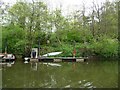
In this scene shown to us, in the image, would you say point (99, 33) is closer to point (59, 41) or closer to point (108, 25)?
point (108, 25)

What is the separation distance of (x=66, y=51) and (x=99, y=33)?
623 cm

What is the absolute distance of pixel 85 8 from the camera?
3384 centimetres

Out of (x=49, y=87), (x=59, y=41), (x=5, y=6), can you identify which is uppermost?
(x=5, y=6)

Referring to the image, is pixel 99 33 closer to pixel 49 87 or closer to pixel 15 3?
pixel 15 3

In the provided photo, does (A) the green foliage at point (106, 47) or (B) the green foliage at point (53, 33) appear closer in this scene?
(B) the green foliage at point (53, 33)

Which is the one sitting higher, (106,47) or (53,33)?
(53,33)

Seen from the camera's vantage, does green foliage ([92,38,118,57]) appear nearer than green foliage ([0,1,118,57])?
No

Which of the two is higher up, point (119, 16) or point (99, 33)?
point (119, 16)

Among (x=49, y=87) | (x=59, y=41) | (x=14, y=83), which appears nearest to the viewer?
(x=49, y=87)

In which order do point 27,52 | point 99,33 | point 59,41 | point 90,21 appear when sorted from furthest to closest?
point 90,21 → point 99,33 → point 59,41 → point 27,52

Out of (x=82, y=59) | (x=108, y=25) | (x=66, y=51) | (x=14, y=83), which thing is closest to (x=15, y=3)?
(x=66, y=51)

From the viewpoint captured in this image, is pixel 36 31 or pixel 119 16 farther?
pixel 119 16

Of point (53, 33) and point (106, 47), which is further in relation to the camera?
point (53, 33)

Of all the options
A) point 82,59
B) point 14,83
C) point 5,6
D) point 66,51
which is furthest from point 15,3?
point 14,83
